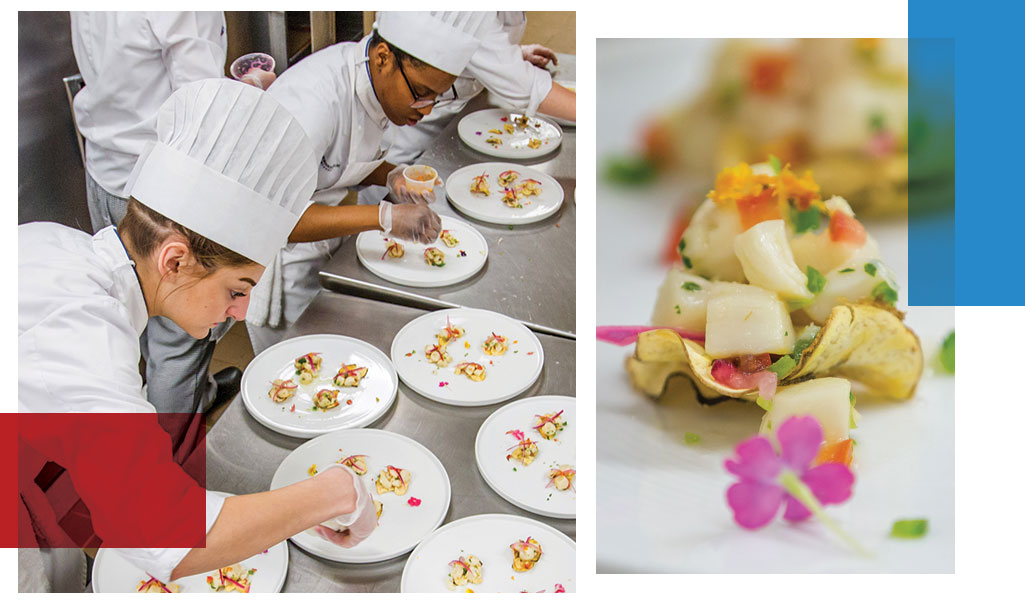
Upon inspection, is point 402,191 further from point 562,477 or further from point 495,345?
point 562,477

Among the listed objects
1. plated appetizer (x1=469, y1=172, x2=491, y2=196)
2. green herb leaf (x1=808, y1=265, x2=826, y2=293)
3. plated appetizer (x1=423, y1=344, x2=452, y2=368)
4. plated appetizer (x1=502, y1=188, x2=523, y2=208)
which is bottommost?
plated appetizer (x1=423, y1=344, x2=452, y2=368)

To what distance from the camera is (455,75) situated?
1.65 metres

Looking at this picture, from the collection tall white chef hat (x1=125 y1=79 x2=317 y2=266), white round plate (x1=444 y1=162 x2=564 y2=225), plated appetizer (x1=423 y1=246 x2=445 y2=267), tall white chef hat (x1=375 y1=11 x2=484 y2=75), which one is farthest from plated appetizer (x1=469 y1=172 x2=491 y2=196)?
tall white chef hat (x1=125 y1=79 x2=317 y2=266)

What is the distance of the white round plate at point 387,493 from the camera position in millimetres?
1142

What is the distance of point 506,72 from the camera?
1.82 m

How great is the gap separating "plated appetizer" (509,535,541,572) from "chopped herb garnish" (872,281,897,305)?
60 cm

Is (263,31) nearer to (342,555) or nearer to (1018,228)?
(342,555)

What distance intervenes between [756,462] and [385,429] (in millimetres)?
653

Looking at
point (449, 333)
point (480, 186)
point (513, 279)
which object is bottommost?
point (449, 333)

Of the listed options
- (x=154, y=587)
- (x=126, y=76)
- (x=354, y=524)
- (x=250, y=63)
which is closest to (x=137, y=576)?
(x=154, y=587)

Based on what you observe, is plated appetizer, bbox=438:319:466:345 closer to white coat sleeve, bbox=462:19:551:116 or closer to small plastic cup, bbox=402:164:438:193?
small plastic cup, bbox=402:164:438:193

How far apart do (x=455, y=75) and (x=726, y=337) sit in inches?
38.7

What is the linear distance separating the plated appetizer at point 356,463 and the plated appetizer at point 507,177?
91 centimetres

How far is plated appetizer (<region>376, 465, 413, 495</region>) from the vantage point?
4.05ft
